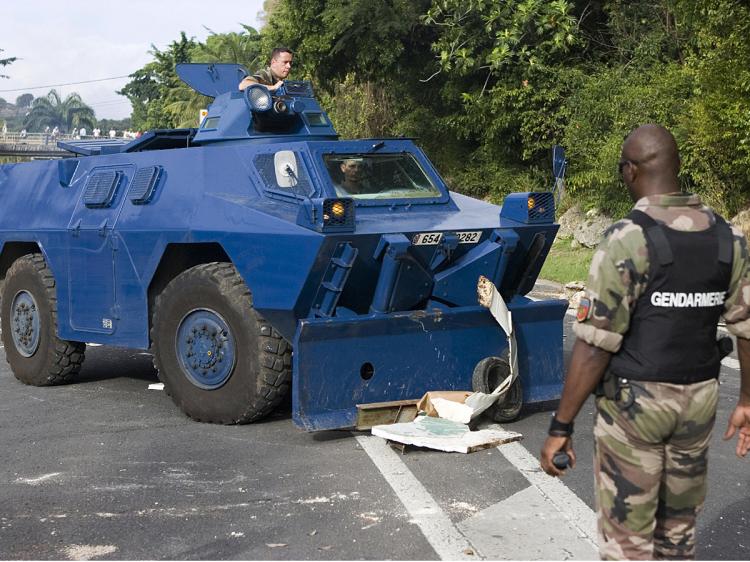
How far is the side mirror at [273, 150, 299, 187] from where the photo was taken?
8102mm

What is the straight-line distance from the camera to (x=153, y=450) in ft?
24.7

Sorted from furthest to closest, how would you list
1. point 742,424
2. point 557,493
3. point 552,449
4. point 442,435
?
point 442,435, point 557,493, point 742,424, point 552,449

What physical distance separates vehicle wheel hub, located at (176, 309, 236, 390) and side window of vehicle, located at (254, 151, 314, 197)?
931 millimetres

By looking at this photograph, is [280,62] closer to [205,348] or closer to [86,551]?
[205,348]

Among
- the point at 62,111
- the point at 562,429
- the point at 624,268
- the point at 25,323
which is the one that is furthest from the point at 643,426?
the point at 62,111

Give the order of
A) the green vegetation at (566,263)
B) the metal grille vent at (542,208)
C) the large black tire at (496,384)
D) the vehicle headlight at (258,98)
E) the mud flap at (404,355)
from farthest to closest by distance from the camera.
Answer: the green vegetation at (566,263) → the vehicle headlight at (258,98) → the metal grille vent at (542,208) → the large black tire at (496,384) → the mud flap at (404,355)

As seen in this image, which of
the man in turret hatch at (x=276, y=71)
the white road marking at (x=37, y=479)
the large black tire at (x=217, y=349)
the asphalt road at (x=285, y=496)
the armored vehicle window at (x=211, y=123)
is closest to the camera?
the asphalt road at (x=285, y=496)

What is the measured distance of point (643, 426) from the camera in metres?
3.96

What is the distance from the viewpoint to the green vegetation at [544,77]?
17500 mm

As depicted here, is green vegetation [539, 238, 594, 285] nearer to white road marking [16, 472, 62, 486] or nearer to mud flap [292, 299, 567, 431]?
mud flap [292, 299, 567, 431]

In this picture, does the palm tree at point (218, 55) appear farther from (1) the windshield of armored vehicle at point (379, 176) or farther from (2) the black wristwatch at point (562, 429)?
(2) the black wristwatch at point (562, 429)

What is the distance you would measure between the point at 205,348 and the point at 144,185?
144 centimetres

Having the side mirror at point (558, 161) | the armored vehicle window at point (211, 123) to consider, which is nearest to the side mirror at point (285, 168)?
the armored vehicle window at point (211, 123)

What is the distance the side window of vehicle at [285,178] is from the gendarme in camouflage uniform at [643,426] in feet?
13.8
